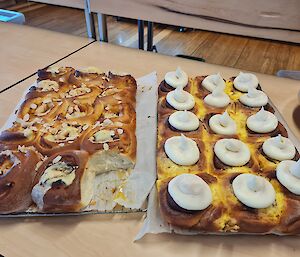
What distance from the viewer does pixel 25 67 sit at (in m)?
1.18

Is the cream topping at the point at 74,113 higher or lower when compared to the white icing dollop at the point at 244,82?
lower

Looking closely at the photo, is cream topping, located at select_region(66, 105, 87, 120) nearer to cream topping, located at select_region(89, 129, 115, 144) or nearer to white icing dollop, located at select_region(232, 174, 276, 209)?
cream topping, located at select_region(89, 129, 115, 144)

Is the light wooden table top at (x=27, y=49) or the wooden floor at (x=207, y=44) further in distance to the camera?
the wooden floor at (x=207, y=44)

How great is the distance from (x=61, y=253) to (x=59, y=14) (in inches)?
156

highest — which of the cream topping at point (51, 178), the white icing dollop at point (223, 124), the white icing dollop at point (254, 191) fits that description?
the white icing dollop at point (254, 191)

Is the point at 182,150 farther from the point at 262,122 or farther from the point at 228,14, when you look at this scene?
the point at 228,14

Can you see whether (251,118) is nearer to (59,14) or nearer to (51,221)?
(51,221)

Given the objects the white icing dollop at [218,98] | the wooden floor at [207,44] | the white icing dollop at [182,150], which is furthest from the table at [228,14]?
the wooden floor at [207,44]

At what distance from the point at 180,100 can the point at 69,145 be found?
1.09 feet

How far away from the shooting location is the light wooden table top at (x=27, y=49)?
1150mm

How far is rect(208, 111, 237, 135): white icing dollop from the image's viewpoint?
78cm

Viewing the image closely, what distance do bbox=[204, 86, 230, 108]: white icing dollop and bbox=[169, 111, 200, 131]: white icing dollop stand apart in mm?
101

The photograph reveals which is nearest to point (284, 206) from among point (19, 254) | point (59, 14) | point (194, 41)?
point (19, 254)

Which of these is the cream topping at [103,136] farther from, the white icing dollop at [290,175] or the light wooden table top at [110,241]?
the white icing dollop at [290,175]
